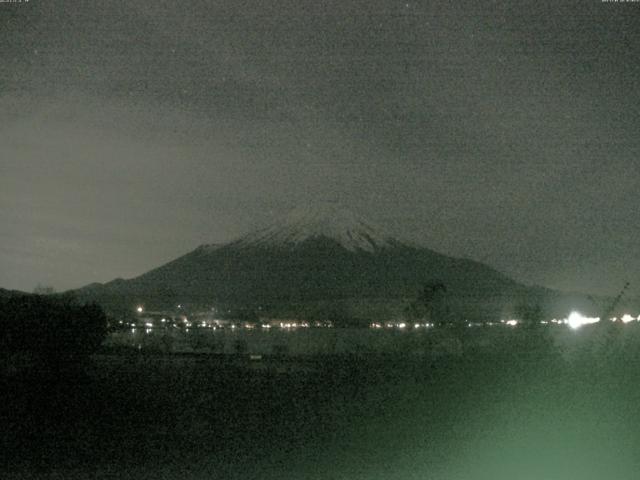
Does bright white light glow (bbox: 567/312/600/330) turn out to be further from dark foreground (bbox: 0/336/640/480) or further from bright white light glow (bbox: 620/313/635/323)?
dark foreground (bbox: 0/336/640/480)

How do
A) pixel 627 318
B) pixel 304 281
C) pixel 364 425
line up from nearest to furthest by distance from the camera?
pixel 364 425 < pixel 627 318 < pixel 304 281

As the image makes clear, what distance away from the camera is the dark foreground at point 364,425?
11.6 meters

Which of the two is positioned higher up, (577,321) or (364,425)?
(577,321)

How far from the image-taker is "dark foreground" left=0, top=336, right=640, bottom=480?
38.1 ft

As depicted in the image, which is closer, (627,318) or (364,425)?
(364,425)

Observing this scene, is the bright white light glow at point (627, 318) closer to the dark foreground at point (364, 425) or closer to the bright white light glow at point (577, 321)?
the bright white light glow at point (577, 321)

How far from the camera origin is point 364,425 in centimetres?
1413

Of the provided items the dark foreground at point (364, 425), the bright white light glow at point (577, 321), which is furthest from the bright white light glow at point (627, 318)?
the dark foreground at point (364, 425)

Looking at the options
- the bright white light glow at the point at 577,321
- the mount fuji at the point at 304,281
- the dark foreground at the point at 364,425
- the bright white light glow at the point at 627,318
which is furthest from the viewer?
the mount fuji at the point at 304,281

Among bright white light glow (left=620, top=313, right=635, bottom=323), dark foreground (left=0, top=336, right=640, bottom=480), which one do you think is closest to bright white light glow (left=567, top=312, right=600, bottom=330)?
bright white light glow (left=620, top=313, right=635, bottom=323)

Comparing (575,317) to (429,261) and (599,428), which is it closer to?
(599,428)

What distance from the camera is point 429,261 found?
93062 mm

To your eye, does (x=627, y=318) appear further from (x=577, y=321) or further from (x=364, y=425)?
→ (x=364, y=425)

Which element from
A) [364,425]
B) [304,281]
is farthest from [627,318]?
[304,281]
